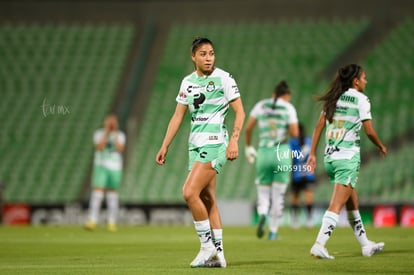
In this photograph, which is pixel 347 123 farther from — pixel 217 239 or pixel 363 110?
pixel 217 239

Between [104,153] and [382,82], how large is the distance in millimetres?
12760

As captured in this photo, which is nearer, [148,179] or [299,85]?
[148,179]

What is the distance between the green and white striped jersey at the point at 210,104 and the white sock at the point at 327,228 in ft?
5.87

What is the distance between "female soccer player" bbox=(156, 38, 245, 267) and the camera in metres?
10.0

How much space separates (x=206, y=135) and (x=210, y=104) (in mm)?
344

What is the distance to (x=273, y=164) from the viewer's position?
1641 centimetres

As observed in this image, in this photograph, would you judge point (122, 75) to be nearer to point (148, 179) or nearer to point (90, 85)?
point (90, 85)

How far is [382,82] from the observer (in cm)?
3114

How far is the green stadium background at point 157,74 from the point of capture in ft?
96.6

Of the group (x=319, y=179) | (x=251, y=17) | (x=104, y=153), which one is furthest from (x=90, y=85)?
(x=104, y=153)

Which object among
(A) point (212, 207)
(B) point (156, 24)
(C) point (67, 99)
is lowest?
(A) point (212, 207)

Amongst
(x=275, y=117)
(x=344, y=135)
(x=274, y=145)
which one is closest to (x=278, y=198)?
(x=274, y=145)

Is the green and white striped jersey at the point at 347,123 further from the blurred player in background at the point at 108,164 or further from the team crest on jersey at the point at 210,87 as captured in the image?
the blurred player in background at the point at 108,164

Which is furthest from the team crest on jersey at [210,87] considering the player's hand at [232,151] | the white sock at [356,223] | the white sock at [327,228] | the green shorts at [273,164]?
the green shorts at [273,164]
